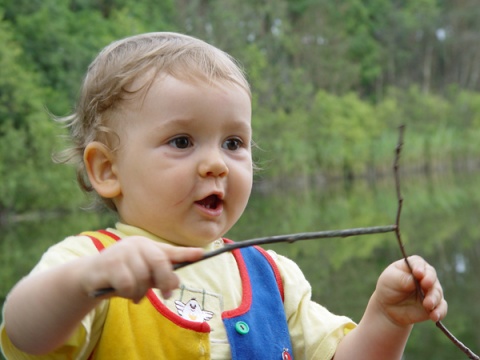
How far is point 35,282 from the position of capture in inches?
39.1

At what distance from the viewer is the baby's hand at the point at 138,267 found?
2.86ft

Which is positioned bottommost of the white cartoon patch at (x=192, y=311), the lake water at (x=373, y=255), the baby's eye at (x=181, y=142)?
the lake water at (x=373, y=255)

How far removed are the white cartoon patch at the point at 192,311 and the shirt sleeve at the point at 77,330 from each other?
116mm

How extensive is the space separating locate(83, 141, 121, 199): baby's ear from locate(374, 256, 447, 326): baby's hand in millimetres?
429

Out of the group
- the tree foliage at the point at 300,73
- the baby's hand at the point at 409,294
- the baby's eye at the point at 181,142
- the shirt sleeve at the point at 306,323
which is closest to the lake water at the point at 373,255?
the shirt sleeve at the point at 306,323

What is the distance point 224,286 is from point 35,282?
1.25 feet

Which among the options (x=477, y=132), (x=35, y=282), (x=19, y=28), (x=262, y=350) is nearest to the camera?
(x=35, y=282)

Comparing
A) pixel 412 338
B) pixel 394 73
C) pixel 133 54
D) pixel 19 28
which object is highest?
pixel 133 54

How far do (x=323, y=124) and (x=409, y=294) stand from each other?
93.5 feet

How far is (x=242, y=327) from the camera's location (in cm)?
125

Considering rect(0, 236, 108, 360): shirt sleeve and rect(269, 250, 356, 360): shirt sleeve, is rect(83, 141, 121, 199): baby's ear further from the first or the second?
rect(269, 250, 356, 360): shirt sleeve

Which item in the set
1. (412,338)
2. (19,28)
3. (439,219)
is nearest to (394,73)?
(19,28)

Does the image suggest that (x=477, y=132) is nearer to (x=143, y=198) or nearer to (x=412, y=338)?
(x=412, y=338)

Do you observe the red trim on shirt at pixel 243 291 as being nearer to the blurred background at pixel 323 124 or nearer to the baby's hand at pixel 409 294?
the baby's hand at pixel 409 294
